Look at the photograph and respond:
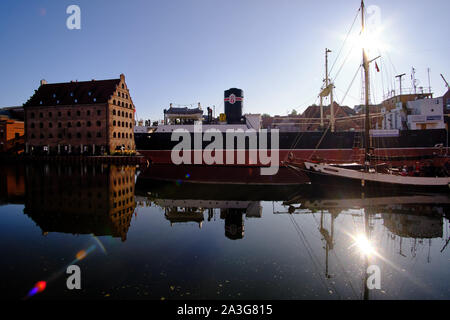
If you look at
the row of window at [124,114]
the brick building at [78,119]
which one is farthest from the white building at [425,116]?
the row of window at [124,114]

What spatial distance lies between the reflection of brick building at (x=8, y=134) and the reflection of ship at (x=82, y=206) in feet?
135

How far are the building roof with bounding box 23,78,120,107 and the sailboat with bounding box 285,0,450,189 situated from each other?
4349 centimetres

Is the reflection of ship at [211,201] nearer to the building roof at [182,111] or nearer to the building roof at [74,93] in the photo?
the building roof at [182,111]

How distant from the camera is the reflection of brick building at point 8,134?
1994 inches

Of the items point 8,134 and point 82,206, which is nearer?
point 82,206

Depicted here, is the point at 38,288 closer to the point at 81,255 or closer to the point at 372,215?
the point at 81,255

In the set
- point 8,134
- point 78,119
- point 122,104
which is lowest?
point 8,134

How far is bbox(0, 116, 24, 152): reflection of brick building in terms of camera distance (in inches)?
1994

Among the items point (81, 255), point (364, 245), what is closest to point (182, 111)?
point (81, 255)

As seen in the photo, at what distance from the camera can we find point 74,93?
5056 cm

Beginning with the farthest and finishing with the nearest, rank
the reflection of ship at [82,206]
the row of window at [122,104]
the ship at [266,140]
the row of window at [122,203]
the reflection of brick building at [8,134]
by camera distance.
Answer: the reflection of brick building at [8,134], the row of window at [122,104], the ship at [266,140], the row of window at [122,203], the reflection of ship at [82,206]

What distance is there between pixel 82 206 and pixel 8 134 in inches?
2096

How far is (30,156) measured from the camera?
44250 millimetres
